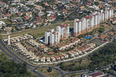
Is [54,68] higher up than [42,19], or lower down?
lower down

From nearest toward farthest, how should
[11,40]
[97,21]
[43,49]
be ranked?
1. [43,49]
2. [11,40]
3. [97,21]

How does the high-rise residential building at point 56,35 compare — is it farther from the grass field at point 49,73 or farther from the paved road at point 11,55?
the grass field at point 49,73

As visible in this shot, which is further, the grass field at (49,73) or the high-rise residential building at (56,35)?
the high-rise residential building at (56,35)

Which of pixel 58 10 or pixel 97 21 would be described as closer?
pixel 97 21

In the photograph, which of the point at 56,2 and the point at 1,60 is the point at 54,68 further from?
the point at 56,2

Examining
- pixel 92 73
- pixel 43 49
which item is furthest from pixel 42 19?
pixel 92 73

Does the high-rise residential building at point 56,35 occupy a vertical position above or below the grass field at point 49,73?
above

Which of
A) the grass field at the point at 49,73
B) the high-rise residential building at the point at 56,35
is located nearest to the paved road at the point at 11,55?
the grass field at the point at 49,73

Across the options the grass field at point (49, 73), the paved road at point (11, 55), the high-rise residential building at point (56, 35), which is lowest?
the grass field at point (49, 73)

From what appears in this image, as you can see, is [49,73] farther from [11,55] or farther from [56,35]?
[56,35]

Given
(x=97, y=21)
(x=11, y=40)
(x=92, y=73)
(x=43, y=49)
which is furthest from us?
(x=97, y=21)
